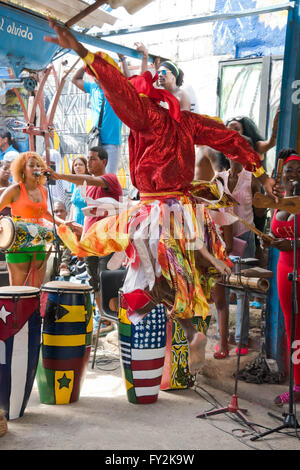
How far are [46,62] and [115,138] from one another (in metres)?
1.67

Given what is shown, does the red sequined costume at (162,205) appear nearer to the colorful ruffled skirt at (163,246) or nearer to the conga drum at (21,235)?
the colorful ruffled skirt at (163,246)

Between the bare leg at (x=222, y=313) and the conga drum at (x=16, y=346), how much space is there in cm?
178

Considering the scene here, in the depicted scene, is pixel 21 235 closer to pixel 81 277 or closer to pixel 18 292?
pixel 18 292

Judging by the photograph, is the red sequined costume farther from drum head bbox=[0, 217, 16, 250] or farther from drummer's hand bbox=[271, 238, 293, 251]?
drum head bbox=[0, 217, 16, 250]

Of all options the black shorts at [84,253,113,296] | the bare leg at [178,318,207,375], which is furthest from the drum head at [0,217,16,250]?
the bare leg at [178,318,207,375]

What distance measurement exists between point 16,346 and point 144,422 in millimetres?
1014

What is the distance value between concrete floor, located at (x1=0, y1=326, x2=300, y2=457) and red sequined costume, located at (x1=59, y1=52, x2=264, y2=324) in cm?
86

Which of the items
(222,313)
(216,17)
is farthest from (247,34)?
(222,313)

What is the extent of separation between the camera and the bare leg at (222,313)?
4742mm

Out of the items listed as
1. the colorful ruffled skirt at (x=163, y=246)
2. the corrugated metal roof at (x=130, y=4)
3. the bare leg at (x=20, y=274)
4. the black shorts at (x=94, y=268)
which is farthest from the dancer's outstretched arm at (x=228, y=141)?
the black shorts at (x=94, y=268)

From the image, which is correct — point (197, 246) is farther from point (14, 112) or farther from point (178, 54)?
point (14, 112)

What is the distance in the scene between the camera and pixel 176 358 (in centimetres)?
434
